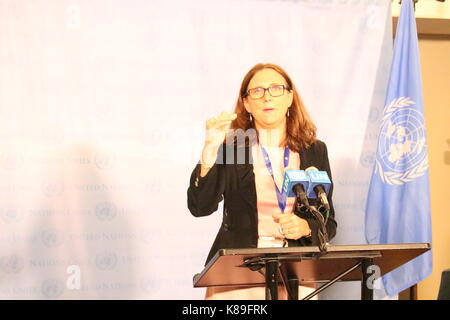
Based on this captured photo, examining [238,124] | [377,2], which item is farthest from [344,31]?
[238,124]

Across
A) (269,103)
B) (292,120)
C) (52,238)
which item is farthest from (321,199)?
(52,238)

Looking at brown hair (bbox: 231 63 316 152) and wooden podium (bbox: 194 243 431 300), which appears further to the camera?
brown hair (bbox: 231 63 316 152)

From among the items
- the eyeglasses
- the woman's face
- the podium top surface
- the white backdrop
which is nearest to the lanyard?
the woman's face

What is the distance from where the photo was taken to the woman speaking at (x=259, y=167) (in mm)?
3804

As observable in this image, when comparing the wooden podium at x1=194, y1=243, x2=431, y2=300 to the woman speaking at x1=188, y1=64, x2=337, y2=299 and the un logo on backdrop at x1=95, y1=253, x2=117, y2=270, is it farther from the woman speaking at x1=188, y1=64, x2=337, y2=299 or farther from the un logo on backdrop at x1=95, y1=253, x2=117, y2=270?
the un logo on backdrop at x1=95, y1=253, x2=117, y2=270

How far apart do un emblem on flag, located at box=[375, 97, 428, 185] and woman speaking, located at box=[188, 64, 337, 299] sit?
444mm

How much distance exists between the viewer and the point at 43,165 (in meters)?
4.35

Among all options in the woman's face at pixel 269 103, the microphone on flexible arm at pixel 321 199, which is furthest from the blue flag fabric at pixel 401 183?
the microphone on flexible arm at pixel 321 199

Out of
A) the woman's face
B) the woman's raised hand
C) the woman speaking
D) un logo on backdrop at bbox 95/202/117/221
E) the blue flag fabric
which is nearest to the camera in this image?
the woman's raised hand

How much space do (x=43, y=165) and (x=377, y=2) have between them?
2496 mm

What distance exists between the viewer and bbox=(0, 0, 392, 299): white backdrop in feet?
14.2

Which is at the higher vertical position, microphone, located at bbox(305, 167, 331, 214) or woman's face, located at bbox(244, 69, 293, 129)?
woman's face, located at bbox(244, 69, 293, 129)

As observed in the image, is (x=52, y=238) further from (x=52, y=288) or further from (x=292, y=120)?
(x=292, y=120)

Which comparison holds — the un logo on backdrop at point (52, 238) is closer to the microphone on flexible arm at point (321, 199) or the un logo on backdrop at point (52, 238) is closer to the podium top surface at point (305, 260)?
the podium top surface at point (305, 260)
